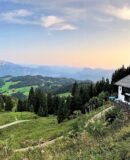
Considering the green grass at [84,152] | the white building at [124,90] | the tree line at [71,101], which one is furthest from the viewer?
the tree line at [71,101]

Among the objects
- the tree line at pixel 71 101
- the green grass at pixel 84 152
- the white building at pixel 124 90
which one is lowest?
the tree line at pixel 71 101

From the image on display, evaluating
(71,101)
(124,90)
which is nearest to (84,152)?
(124,90)

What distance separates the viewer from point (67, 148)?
1426cm

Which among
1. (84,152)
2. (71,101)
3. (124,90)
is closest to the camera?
(84,152)

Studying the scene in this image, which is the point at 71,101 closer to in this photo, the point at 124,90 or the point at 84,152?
the point at 124,90

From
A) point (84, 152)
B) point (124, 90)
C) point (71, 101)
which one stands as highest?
point (84, 152)

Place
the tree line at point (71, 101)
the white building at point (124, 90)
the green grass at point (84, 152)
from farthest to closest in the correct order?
the tree line at point (71, 101)
the white building at point (124, 90)
the green grass at point (84, 152)

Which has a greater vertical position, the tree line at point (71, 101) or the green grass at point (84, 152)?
the green grass at point (84, 152)

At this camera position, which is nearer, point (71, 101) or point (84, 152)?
point (84, 152)

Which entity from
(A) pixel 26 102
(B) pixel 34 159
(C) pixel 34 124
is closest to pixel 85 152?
(B) pixel 34 159

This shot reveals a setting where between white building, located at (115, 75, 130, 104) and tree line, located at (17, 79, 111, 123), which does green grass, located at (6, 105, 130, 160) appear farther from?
tree line, located at (17, 79, 111, 123)

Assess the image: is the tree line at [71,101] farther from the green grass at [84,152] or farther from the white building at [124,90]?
the green grass at [84,152]

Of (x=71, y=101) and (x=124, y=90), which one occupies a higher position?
(x=124, y=90)

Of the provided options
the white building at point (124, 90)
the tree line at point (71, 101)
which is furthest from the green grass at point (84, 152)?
the tree line at point (71, 101)
